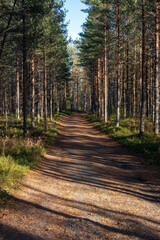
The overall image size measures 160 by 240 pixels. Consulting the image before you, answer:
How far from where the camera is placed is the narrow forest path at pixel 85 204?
387 cm

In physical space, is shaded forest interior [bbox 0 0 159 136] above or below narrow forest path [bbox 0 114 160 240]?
above

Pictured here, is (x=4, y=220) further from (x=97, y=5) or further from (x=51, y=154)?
(x=97, y=5)

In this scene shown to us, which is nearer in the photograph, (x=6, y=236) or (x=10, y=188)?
(x=6, y=236)

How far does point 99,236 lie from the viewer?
371 cm

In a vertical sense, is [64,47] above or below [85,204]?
above

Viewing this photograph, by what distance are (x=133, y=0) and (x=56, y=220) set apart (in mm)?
17163

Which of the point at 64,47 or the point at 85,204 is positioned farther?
the point at 64,47

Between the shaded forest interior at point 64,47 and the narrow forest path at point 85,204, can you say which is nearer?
the narrow forest path at point 85,204

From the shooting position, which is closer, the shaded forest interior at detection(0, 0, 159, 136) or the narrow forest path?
the narrow forest path

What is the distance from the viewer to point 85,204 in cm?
517

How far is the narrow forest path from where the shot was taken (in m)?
3.87

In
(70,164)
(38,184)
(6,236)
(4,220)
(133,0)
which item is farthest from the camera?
(133,0)

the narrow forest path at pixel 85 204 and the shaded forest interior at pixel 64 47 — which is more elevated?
the shaded forest interior at pixel 64 47

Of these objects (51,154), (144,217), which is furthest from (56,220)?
(51,154)
